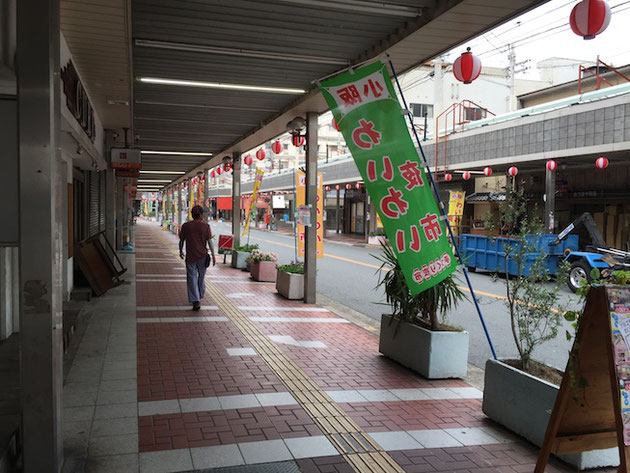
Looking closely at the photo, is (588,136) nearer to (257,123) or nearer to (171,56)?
(257,123)

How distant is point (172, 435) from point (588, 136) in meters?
16.0

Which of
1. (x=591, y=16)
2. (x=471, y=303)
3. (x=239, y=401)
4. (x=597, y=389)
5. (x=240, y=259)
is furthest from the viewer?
(x=240, y=259)

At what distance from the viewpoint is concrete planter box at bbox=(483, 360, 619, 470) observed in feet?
14.0

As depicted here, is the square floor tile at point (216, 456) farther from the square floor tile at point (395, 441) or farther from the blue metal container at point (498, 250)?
the blue metal container at point (498, 250)

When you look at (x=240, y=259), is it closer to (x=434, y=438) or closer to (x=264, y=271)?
Result: (x=264, y=271)

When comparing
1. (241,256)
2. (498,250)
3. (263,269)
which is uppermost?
(498,250)

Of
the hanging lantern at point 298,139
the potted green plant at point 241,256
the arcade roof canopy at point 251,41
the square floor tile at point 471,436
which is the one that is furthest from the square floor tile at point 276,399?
the potted green plant at point 241,256

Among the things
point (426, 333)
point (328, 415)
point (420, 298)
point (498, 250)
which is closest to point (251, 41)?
point (420, 298)

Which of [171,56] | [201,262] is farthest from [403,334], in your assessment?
[171,56]

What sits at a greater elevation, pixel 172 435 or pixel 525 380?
pixel 525 380

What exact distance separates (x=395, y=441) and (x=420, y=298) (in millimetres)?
2298

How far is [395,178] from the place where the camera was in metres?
5.76

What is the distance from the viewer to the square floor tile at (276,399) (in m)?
5.41

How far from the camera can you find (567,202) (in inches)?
934
